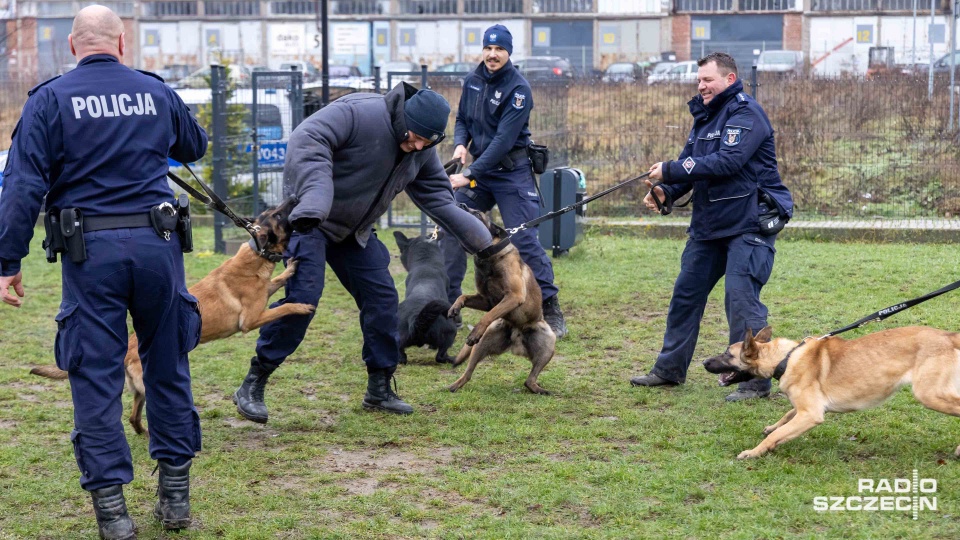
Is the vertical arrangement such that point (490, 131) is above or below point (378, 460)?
above

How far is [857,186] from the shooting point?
11.7 metres

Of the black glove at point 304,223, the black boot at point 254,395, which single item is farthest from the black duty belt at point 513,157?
the black glove at point 304,223

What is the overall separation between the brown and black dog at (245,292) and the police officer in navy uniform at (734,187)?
212 centimetres

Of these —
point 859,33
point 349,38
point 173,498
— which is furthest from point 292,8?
point 173,498

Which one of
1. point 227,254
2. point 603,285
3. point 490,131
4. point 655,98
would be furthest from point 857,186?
point 227,254

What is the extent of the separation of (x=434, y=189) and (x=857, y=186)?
810cm

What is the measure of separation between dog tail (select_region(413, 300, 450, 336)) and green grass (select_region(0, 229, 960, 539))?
26cm

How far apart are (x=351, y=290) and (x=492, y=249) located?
2.80 feet

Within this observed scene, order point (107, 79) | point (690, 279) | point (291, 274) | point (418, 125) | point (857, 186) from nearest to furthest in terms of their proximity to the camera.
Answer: point (107, 79) → point (418, 125) → point (291, 274) → point (690, 279) → point (857, 186)

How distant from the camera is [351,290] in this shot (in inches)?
207

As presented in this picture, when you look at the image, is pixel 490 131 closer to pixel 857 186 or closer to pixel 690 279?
pixel 690 279

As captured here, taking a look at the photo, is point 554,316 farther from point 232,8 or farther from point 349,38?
point 232,8

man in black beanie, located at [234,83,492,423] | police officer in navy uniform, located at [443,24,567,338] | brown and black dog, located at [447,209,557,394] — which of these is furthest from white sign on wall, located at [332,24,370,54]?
man in black beanie, located at [234,83,492,423]

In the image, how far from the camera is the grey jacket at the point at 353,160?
14.5ft
